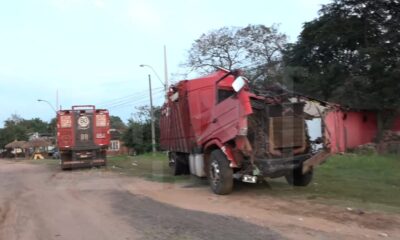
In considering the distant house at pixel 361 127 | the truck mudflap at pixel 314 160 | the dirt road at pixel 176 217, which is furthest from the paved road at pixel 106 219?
the distant house at pixel 361 127

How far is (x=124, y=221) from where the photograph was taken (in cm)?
1022

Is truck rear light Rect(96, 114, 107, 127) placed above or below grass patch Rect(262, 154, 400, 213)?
above

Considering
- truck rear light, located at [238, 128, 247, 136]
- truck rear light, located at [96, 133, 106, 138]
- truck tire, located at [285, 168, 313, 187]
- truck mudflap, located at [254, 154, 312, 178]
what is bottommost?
truck tire, located at [285, 168, 313, 187]

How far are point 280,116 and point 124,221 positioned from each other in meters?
4.99

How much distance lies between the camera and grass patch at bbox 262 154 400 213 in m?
12.1

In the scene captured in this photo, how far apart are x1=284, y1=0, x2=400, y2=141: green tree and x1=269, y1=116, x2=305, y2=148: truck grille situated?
21.5 meters

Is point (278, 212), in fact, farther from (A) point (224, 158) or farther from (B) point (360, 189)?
(B) point (360, 189)

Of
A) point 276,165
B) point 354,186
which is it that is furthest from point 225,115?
point 354,186

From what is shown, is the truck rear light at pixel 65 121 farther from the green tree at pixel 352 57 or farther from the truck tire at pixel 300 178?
the green tree at pixel 352 57

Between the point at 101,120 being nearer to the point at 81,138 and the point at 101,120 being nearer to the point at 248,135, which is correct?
the point at 81,138

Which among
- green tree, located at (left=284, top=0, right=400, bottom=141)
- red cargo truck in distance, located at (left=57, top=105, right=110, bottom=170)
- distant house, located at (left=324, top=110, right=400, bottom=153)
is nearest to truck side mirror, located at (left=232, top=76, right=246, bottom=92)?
red cargo truck in distance, located at (left=57, top=105, right=110, bottom=170)

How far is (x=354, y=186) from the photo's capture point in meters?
15.0

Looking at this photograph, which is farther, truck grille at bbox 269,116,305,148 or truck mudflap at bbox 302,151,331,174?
truck mudflap at bbox 302,151,331,174

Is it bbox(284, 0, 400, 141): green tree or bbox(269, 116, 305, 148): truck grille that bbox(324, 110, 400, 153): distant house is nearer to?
bbox(284, 0, 400, 141): green tree
